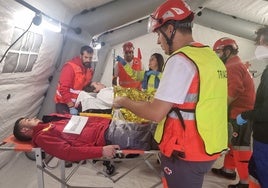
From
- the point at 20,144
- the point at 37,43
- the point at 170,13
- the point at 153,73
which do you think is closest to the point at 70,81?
the point at 37,43

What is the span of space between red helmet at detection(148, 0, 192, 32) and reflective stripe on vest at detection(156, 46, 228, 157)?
181mm

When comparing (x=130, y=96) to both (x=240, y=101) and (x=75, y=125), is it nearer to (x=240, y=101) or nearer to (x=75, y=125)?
(x=75, y=125)

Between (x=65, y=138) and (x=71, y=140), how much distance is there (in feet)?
0.16

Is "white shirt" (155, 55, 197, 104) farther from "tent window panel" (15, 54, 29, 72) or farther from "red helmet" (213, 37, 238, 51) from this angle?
"red helmet" (213, 37, 238, 51)

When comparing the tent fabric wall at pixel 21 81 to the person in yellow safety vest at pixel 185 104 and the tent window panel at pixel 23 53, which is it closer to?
the tent window panel at pixel 23 53

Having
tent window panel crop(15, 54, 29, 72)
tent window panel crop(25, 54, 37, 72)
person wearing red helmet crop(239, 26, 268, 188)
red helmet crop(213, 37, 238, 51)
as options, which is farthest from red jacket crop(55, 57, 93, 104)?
person wearing red helmet crop(239, 26, 268, 188)

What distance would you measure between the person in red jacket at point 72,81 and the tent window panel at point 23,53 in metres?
0.41

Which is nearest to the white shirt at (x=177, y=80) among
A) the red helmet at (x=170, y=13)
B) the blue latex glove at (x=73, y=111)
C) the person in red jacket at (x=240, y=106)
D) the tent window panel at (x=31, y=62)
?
the red helmet at (x=170, y=13)

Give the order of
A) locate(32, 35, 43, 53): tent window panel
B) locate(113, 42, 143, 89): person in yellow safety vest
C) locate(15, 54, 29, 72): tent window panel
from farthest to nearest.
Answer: locate(113, 42, 143, 89): person in yellow safety vest < locate(32, 35, 43, 53): tent window panel < locate(15, 54, 29, 72): tent window panel

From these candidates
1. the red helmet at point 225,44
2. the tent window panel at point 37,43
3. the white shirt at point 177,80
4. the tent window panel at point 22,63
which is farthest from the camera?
the red helmet at point 225,44

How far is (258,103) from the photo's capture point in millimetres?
1880

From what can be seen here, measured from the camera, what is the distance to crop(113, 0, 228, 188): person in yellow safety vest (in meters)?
1.19

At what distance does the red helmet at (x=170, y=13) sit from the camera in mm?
1309

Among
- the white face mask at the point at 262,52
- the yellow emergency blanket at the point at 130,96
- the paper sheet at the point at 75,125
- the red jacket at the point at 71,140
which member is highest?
the white face mask at the point at 262,52
